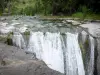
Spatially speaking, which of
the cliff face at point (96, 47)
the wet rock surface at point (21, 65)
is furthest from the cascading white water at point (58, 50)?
the wet rock surface at point (21, 65)

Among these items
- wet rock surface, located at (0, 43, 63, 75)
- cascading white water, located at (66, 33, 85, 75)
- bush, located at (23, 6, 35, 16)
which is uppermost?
bush, located at (23, 6, 35, 16)

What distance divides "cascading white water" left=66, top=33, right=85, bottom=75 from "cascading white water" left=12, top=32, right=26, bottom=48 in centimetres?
200

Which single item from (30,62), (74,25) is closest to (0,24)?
(74,25)

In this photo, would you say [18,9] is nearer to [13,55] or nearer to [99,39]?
[99,39]

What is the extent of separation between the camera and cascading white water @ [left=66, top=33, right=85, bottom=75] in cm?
1038

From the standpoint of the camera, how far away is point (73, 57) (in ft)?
34.2

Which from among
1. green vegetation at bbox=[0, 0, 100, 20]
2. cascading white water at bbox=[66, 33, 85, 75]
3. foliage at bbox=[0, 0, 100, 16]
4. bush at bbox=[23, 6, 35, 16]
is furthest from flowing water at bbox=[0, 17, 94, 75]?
bush at bbox=[23, 6, 35, 16]

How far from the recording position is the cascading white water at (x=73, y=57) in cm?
1038

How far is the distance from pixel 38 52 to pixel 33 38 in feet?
2.18

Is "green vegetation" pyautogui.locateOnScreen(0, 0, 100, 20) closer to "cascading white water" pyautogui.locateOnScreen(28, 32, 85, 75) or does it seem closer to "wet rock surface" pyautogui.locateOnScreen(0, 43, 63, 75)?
"cascading white water" pyautogui.locateOnScreen(28, 32, 85, 75)

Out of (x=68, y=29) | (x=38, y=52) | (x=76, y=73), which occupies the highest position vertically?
(x=68, y=29)

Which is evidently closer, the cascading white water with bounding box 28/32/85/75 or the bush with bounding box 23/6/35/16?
the cascading white water with bounding box 28/32/85/75

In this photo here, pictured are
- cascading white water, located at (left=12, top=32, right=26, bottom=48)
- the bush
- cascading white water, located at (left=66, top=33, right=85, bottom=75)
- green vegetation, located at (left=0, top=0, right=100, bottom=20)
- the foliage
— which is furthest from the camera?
the bush

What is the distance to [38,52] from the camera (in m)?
10.2
